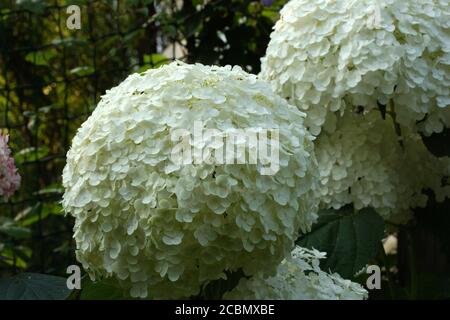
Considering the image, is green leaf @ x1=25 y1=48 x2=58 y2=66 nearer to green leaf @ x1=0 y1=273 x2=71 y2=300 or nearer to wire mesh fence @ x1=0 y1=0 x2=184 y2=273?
wire mesh fence @ x1=0 y1=0 x2=184 y2=273

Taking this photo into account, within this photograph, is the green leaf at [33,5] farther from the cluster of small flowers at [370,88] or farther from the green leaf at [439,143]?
the green leaf at [439,143]

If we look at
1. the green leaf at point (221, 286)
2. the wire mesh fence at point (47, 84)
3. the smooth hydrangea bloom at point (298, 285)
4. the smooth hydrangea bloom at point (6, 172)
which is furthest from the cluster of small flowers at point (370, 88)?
the wire mesh fence at point (47, 84)

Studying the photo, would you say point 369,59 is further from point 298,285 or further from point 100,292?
point 100,292

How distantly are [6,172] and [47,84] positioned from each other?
860mm

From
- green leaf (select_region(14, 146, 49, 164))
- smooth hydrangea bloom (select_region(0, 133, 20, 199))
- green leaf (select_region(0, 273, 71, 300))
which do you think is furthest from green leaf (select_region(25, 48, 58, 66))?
green leaf (select_region(0, 273, 71, 300))

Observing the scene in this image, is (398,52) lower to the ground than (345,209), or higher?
higher

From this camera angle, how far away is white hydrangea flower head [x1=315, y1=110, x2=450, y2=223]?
153cm

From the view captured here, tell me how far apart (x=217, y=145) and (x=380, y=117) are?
1.90 feet

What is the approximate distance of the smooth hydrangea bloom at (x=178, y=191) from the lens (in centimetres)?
108

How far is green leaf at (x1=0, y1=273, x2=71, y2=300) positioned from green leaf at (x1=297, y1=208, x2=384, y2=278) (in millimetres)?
489

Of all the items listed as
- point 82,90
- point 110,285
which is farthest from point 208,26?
point 110,285

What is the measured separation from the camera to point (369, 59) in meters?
1.42

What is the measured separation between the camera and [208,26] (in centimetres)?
241
